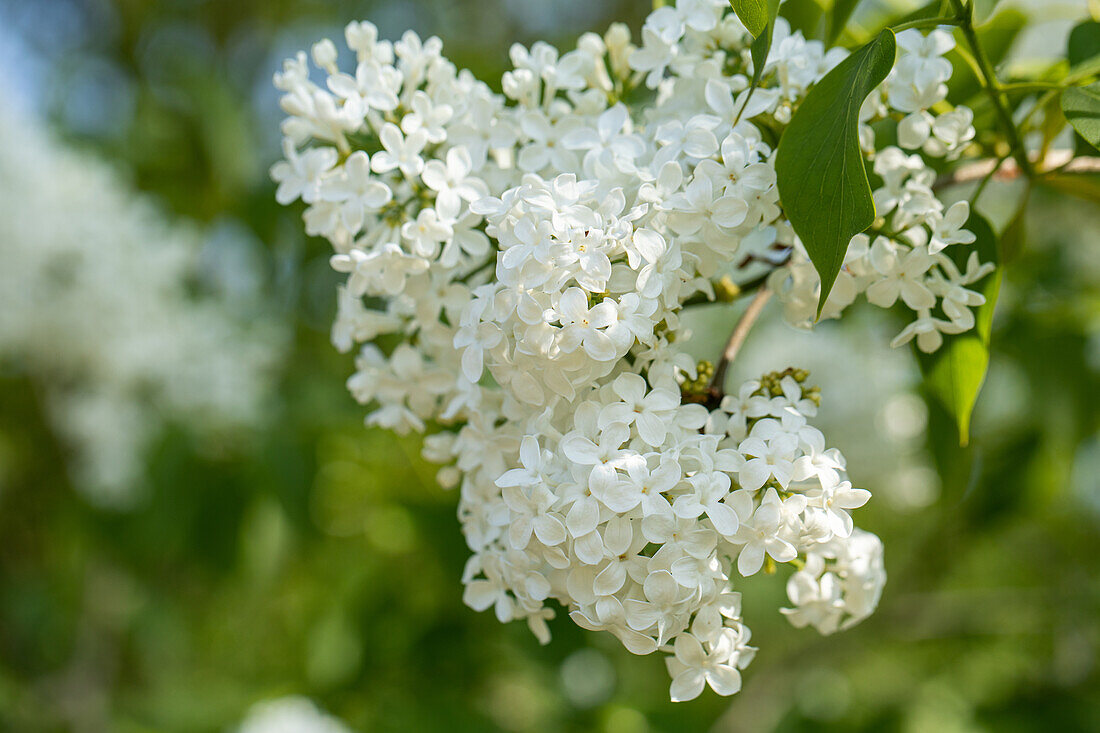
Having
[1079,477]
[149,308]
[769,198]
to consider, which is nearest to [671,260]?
[769,198]

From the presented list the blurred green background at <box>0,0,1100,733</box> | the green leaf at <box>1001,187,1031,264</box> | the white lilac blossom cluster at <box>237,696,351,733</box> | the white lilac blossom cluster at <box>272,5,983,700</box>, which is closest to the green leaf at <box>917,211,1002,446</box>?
the white lilac blossom cluster at <box>272,5,983,700</box>

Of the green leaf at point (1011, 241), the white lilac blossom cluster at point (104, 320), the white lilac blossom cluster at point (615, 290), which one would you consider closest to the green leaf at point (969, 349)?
the white lilac blossom cluster at point (615, 290)

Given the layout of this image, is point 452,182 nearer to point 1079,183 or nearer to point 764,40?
point 764,40

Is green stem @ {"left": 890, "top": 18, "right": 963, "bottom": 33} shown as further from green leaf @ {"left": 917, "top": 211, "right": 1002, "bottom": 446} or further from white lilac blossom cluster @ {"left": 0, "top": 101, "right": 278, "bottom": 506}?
white lilac blossom cluster @ {"left": 0, "top": 101, "right": 278, "bottom": 506}

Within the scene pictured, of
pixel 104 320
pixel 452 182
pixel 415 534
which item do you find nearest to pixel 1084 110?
pixel 452 182

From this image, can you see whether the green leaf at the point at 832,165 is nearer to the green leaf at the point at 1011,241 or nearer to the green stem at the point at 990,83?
the green stem at the point at 990,83

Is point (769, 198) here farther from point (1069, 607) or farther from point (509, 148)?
point (1069, 607)
